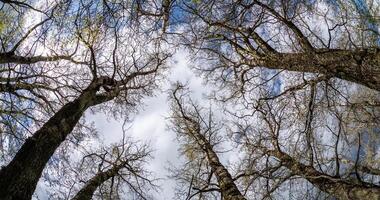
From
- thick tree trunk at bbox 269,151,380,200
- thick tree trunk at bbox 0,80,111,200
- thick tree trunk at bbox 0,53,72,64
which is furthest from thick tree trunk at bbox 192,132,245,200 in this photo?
thick tree trunk at bbox 0,53,72,64

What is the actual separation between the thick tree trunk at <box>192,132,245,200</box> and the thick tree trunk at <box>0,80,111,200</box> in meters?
2.32

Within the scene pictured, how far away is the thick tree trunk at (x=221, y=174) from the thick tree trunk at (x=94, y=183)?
1.95 meters

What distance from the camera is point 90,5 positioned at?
4637mm

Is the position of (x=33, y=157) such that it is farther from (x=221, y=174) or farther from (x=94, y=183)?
(x=221, y=174)

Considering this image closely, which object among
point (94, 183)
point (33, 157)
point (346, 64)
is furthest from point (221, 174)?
point (33, 157)

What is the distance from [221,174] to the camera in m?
8.45

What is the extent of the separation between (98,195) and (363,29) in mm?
5720

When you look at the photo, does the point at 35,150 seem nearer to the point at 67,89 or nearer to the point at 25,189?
the point at 25,189

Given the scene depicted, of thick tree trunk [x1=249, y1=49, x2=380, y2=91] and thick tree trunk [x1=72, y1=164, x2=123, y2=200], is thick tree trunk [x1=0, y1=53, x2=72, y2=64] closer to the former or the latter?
thick tree trunk [x1=72, y1=164, x2=123, y2=200]

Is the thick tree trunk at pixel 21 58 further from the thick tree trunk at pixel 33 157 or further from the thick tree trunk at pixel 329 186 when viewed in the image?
the thick tree trunk at pixel 329 186

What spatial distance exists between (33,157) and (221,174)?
4077 millimetres

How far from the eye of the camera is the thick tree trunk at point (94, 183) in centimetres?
762

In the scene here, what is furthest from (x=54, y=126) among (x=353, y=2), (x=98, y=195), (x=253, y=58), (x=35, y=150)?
(x=353, y=2)

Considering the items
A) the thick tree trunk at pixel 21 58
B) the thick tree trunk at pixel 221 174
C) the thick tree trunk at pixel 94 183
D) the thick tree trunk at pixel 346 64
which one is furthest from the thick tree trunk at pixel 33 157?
the thick tree trunk at pixel 346 64
